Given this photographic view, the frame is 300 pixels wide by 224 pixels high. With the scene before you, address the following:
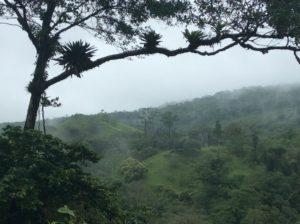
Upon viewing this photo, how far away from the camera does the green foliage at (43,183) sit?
9516 mm

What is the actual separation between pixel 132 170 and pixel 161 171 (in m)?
6.21

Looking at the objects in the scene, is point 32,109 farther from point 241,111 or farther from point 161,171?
point 241,111

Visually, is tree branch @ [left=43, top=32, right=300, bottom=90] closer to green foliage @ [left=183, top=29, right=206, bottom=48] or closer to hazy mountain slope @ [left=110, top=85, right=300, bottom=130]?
green foliage @ [left=183, top=29, right=206, bottom=48]

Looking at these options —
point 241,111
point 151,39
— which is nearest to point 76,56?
point 151,39

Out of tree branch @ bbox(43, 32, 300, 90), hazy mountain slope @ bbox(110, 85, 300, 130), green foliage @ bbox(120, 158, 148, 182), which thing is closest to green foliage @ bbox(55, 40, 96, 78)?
tree branch @ bbox(43, 32, 300, 90)

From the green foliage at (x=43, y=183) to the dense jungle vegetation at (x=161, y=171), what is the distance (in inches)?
0.7

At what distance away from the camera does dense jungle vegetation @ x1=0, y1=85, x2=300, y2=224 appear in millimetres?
10141

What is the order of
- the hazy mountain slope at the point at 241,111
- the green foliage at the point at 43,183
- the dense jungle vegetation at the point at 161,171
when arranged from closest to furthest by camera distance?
the green foliage at the point at 43,183, the dense jungle vegetation at the point at 161,171, the hazy mountain slope at the point at 241,111

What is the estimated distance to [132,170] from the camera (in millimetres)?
90312

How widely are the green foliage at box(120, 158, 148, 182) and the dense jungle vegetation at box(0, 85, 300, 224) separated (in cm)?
17

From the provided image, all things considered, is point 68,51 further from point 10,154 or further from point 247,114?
point 247,114

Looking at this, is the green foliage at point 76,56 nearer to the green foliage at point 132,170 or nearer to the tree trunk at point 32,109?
the tree trunk at point 32,109

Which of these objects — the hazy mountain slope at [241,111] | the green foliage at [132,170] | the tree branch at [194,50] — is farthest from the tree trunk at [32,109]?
the hazy mountain slope at [241,111]

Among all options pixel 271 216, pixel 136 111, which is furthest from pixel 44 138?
pixel 136 111
